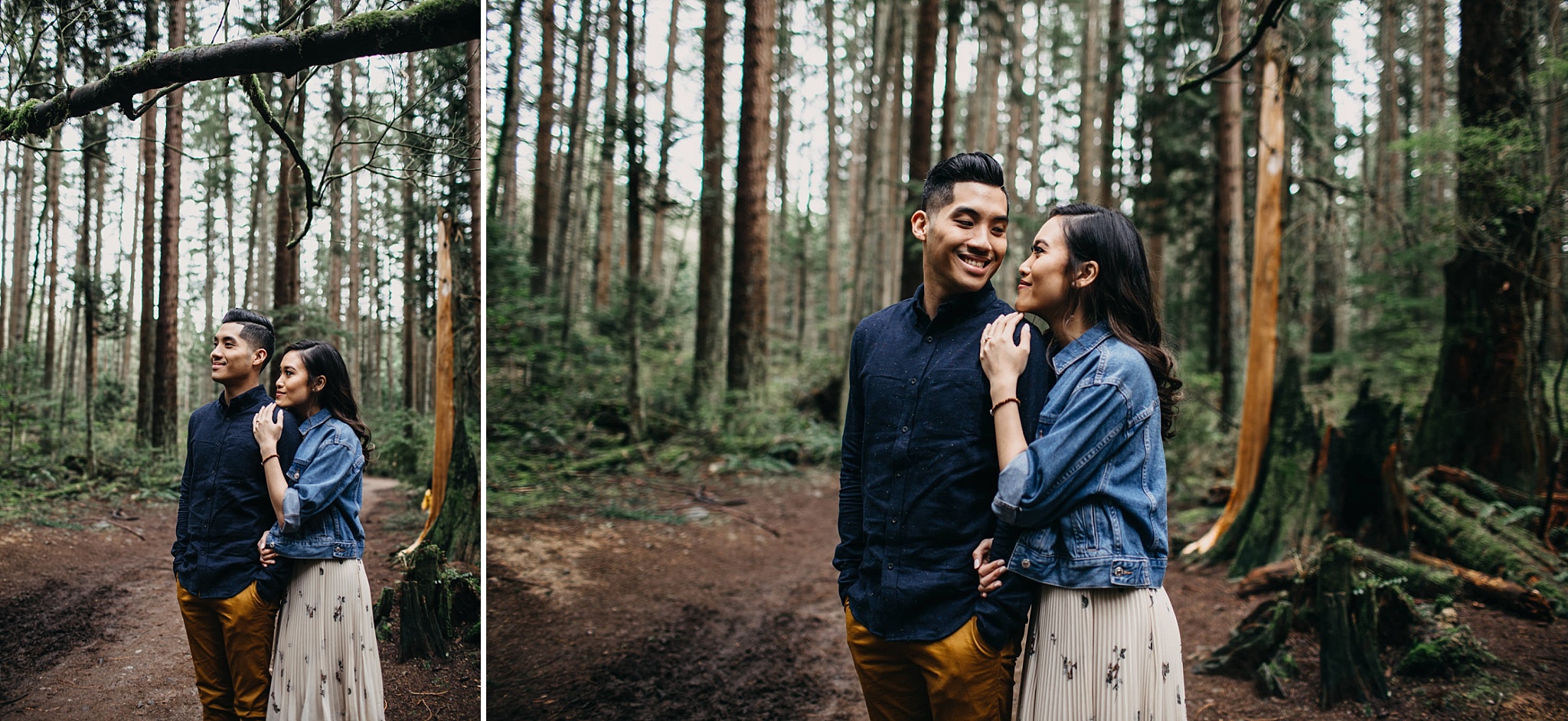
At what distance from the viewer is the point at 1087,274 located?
2.02 metres

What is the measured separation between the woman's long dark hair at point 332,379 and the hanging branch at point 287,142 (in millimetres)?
464

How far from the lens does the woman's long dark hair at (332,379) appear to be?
2757 mm

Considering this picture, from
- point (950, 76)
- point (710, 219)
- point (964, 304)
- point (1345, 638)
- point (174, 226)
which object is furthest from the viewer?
point (710, 219)

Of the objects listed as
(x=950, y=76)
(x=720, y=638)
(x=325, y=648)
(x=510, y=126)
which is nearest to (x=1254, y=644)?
(x=720, y=638)

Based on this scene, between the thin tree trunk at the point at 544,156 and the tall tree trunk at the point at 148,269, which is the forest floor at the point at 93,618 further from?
the thin tree trunk at the point at 544,156

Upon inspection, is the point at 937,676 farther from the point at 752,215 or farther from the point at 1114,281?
the point at 752,215

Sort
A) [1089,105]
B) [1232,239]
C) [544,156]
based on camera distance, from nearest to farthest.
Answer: [544,156], [1232,239], [1089,105]

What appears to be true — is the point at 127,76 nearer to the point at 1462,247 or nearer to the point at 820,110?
the point at 1462,247

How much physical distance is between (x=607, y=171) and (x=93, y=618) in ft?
34.0

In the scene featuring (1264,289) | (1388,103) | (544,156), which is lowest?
(1264,289)

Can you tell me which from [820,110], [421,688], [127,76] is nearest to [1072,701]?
[421,688]

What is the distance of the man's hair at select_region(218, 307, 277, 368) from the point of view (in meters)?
2.71

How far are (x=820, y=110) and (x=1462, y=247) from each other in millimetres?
23143

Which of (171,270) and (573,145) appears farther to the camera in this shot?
(573,145)
